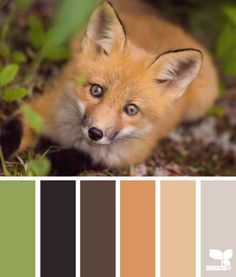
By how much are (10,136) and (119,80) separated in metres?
0.46

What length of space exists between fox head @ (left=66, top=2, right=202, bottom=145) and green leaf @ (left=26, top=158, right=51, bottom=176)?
0.16m

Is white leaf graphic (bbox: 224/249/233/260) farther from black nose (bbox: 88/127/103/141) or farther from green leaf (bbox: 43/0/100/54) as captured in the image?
green leaf (bbox: 43/0/100/54)

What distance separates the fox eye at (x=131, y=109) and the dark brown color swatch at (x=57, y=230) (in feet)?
1.10

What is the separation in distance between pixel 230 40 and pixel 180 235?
0.84m

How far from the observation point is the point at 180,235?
2.03m

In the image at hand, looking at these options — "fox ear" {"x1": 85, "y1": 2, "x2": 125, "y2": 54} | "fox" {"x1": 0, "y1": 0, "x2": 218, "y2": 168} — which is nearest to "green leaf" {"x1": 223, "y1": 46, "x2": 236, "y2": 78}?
"fox" {"x1": 0, "y1": 0, "x2": 218, "y2": 168}

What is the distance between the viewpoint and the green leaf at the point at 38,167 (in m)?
1.94

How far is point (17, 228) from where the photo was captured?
197 centimetres

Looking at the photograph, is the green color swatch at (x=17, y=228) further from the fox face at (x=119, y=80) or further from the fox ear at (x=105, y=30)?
the fox ear at (x=105, y=30)

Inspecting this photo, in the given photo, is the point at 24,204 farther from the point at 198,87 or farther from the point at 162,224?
the point at 198,87

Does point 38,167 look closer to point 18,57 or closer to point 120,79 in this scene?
point 120,79

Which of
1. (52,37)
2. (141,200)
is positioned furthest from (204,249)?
(52,37)

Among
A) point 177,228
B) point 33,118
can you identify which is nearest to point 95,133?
point 33,118

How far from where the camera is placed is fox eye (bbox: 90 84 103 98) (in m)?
1.88
